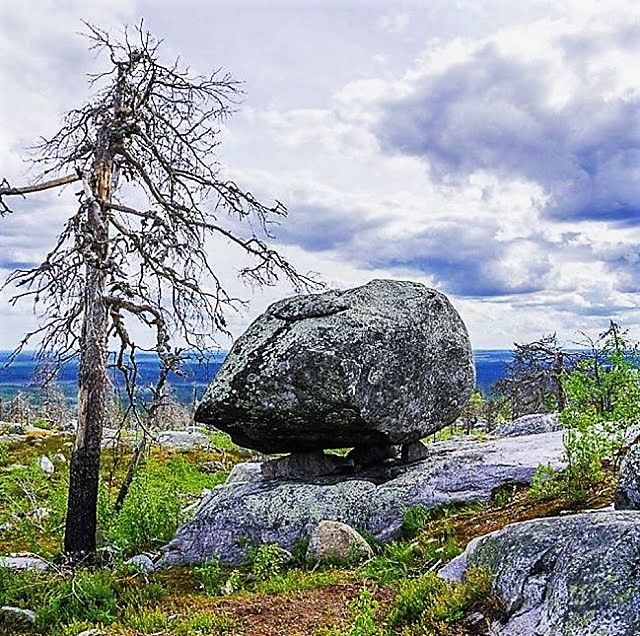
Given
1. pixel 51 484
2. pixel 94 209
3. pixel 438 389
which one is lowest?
pixel 51 484

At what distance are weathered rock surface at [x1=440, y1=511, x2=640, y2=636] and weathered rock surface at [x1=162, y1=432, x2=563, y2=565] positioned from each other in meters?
5.71

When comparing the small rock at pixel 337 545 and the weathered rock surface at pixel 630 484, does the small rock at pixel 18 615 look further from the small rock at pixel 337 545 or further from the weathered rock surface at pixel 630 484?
the weathered rock surface at pixel 630 484

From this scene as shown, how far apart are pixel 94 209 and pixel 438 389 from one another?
7.86 meters

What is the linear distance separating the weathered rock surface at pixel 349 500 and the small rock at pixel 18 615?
3.52m

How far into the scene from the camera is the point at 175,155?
16.5 metres

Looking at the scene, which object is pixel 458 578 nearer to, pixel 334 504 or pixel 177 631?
pixel 177 631

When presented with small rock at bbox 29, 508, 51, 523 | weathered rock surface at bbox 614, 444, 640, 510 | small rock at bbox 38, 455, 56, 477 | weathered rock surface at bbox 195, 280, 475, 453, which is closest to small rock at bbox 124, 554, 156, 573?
weathered rock surface at bbox 195, 280, 475, 453

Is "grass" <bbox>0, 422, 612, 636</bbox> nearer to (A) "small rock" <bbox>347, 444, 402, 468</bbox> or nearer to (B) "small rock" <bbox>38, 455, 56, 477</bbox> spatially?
(A) "small rock" <bbox>347, 444, 402, 468</bbox>

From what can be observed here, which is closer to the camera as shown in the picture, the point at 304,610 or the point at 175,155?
the point at 304,610

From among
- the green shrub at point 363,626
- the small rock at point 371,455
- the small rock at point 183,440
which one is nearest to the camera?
the green shrub at point 363,626

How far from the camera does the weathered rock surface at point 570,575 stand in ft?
22.2

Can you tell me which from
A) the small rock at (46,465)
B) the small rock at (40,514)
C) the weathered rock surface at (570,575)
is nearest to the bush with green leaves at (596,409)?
the weathered rock surface at (570,575)

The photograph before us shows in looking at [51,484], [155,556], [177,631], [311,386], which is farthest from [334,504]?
[51,484]

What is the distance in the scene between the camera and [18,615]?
11.7 m
